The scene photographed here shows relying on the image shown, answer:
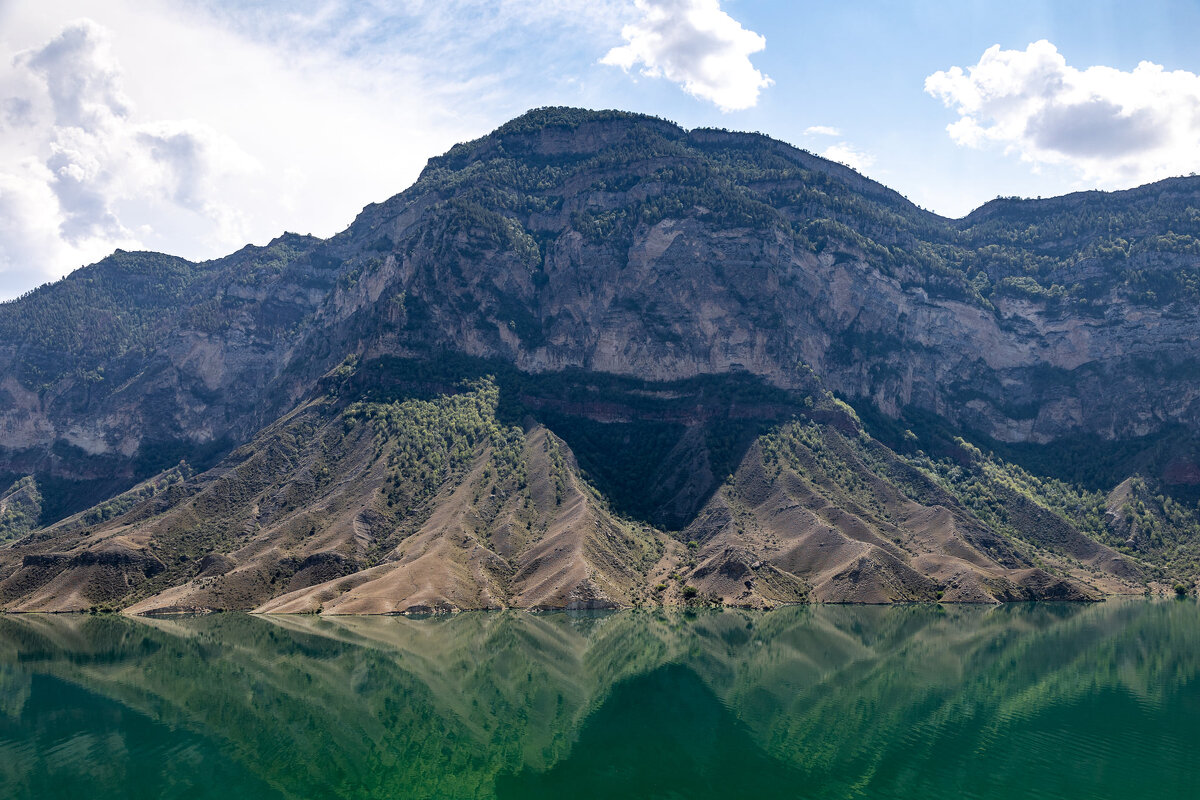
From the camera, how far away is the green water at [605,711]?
68375mm

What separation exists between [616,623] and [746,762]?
3401 inches

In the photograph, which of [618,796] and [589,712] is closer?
[618,796]

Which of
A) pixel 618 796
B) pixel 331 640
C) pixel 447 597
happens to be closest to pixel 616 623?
pixel 447 597

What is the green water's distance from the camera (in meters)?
68.4

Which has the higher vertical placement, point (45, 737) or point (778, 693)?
point (45, 737)

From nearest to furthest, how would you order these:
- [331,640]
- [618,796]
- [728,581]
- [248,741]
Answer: [618,796], [248,741], [331,640], [728,581]

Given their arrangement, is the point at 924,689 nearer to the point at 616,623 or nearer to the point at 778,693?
the point at 778,693

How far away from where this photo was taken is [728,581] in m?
191

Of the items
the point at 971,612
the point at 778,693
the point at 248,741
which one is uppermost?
the point at 248,741

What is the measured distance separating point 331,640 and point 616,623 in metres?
47.8

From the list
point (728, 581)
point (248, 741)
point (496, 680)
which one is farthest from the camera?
point (728, 581)

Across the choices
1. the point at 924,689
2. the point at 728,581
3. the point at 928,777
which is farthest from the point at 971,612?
the point at 928,777

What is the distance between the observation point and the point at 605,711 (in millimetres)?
91688

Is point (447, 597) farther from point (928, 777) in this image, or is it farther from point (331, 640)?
point (928, 777)
